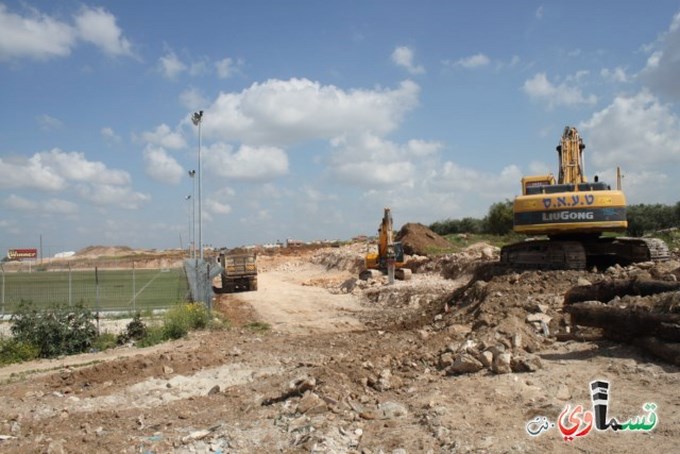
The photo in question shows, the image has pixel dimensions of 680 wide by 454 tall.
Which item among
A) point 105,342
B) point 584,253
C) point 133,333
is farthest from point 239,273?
point 584,253

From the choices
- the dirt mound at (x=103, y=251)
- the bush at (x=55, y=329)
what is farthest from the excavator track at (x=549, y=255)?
the dirt mound at (x=103, y=251)

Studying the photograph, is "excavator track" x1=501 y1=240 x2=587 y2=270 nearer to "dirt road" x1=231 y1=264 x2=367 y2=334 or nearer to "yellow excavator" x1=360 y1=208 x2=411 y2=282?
"dirt road" x1=231 y1=264 x2=367 y2=334

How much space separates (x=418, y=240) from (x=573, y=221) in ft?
91.2

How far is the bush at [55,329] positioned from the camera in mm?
14352

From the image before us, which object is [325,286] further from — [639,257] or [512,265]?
[639,257]

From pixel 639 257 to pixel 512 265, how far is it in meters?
3.48

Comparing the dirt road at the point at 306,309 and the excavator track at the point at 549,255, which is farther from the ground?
the excavator track at the point at 549,255

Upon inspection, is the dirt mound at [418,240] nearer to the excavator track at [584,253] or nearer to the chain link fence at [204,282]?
the excavator track at [584,253]

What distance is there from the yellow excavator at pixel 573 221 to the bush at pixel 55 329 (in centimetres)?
1172

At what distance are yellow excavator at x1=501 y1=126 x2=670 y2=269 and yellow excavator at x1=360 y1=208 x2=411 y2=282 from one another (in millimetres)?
10883

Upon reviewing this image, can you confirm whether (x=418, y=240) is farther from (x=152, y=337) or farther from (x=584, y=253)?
(x=152, y=337)

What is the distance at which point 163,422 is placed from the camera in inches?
299

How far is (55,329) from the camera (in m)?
14.5

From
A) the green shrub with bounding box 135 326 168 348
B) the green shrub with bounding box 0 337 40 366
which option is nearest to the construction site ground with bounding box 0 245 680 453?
the green shrub with bounding box 0 337 40 366
